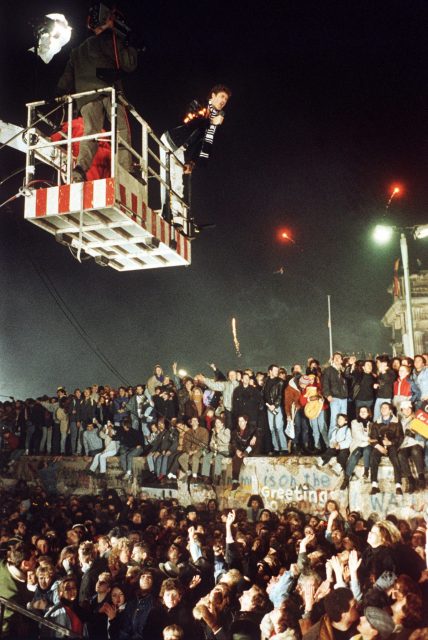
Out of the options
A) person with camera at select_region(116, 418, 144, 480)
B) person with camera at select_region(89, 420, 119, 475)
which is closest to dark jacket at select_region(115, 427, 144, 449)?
person with camera at select_region(116, 418, 144, 480)

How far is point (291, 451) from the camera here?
38.0 feet

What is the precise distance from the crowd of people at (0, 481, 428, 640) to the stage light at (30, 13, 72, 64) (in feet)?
19.4

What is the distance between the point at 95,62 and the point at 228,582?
5.98 meters

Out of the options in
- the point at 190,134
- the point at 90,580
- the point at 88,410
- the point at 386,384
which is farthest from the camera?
the point at 88,410

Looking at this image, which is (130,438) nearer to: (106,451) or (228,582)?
(106,451)

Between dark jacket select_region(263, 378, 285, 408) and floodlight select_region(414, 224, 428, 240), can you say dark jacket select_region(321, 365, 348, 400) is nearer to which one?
dark jacket select_region(263, 378, 285, 408)

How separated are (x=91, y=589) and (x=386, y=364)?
6.77 meters

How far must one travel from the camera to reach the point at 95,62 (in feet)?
19.5

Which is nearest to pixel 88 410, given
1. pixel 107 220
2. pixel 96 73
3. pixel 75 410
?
pixel 75 410

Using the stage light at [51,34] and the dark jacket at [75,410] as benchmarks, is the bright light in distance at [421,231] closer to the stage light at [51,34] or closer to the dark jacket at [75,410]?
the stage light at [51,34]

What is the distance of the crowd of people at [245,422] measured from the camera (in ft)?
32.8

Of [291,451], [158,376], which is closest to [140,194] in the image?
[291,451]

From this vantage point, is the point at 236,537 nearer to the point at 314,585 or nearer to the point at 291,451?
the point at 314,585

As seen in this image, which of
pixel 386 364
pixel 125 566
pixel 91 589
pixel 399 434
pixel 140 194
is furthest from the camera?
pixel 386 364
